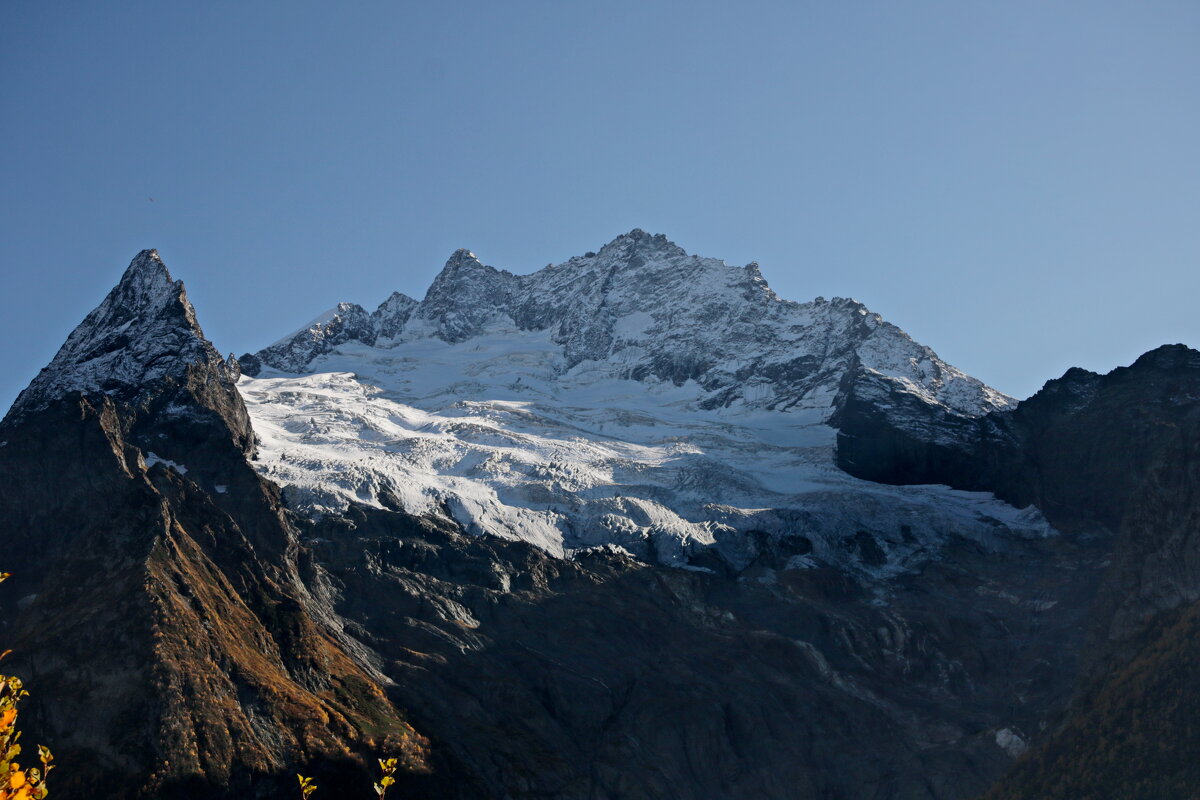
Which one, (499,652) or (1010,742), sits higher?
(499,652)

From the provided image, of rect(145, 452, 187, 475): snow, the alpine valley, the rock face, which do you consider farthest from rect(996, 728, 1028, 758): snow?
rect(145, 452, 187, 475): snow

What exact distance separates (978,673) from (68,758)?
376ft

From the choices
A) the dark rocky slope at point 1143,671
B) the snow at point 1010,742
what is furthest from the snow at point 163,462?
the dark rocky slope at point 1143,671

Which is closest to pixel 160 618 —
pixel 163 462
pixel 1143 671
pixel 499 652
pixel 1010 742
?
pixel 499 652

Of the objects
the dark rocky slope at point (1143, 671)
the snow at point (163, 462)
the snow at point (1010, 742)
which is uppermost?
the snow at point (163, 462)

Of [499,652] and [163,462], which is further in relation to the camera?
[163,462]

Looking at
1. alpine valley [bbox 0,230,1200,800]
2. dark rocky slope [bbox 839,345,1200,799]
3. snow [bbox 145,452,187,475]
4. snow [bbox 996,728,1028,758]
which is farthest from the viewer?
snow [bbox 145,452,187,475]

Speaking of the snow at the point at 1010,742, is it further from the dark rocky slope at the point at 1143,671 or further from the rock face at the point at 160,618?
the rock face at the point at 160,618

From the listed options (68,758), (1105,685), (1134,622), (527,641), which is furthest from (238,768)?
(1134,622)

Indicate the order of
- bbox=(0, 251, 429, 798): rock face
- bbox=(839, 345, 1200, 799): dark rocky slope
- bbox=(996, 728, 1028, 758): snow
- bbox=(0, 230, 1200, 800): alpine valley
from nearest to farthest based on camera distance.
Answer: bbox=(839, 345, 1200, 799): dark rocky slope
bbox=(0, 251, 429, 798): rock face
bbox=(0, 230, 1200, 800): alpine valley
bbox=(996, 728, 1028, 758): snow

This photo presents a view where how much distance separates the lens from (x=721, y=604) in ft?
624

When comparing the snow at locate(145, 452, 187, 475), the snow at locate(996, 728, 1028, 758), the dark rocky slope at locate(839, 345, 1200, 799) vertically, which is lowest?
the snow at locate(996, 728, 1028, 758)

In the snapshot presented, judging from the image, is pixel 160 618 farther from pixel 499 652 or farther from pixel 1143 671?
pixel 1143 671

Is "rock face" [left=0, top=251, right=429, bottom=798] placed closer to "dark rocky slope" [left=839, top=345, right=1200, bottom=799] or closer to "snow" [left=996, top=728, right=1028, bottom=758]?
"dark rocky slope" [left=839, top=345, right=1200, bottom=799]
